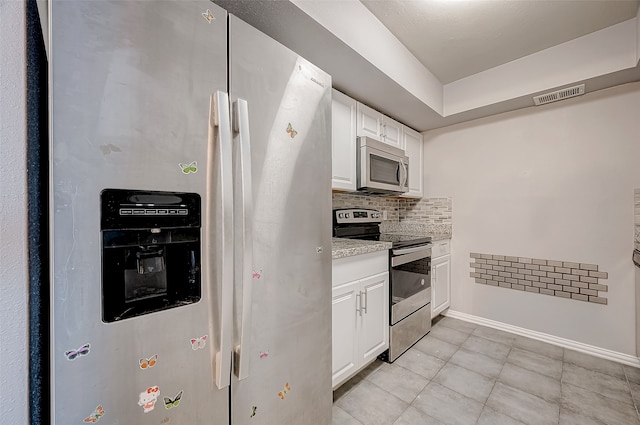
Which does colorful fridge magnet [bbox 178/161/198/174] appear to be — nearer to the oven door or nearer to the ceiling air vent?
the oven door

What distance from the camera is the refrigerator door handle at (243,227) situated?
2.98ft

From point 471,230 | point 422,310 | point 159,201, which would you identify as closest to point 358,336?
point 422,310

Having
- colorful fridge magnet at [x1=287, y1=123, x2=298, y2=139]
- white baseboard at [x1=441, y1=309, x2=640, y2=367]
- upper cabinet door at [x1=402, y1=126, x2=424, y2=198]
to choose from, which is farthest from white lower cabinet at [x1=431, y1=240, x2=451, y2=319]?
colorful fridge magnet at [x1=287, y1=123, x2=298, y2=139]

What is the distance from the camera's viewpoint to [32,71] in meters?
0.83

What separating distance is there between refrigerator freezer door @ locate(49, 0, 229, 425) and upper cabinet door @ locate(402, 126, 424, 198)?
250 centimetres

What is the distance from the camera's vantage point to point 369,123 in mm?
2467

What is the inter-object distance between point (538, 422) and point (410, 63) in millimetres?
2585

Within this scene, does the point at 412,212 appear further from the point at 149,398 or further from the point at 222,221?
the point at 149,398

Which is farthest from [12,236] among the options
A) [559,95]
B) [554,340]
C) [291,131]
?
[554,340]

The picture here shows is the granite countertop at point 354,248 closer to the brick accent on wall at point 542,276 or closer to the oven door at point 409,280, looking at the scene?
the oven door at point 409,280

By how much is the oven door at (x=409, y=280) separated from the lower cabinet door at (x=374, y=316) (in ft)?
0.28

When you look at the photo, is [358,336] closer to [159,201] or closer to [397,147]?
[159,201]

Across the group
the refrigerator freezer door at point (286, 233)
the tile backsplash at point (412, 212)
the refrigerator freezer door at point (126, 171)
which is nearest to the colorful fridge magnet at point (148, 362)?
the refrigerator freezer door at point (126, 171)

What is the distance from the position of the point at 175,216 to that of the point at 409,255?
1902 mm
